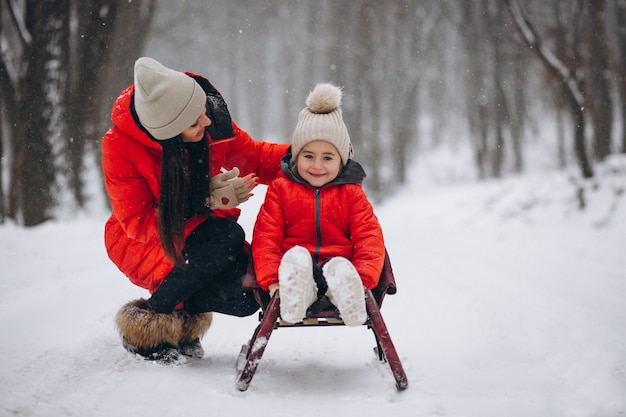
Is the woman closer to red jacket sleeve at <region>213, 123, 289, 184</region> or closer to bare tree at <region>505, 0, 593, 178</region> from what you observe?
red jacket sleeve at <region>213, 123, 289, 184</region>

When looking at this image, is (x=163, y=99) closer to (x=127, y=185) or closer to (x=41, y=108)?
(x=127, y=185)

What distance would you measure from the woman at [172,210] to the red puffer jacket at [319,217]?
177 millimetres

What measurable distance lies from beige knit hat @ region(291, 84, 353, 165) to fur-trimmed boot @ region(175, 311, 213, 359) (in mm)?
978

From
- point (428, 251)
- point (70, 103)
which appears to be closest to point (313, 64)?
point (70, 103)

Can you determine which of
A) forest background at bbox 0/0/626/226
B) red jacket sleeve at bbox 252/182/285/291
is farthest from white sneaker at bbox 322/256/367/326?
forest background at bbox 0/0/626/226

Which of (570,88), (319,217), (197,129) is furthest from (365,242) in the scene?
(570,88)

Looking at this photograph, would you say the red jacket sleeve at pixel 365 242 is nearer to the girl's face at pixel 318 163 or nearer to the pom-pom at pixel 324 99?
the girl's face at pixel 318 163

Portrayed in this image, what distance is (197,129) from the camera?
2.56m

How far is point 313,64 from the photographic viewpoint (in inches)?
826

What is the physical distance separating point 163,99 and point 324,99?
885mm

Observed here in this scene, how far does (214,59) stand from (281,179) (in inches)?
1022

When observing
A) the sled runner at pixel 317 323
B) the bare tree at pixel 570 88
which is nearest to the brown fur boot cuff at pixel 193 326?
the sled runner at pixel 317 323

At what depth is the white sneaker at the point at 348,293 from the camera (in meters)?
2.21

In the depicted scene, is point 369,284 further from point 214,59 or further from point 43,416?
point 214,59
